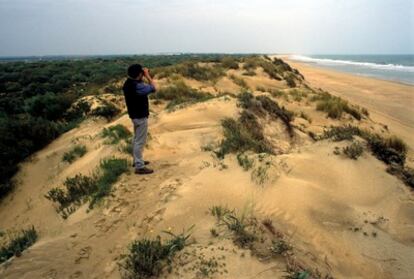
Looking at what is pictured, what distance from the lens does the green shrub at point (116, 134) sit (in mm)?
8055

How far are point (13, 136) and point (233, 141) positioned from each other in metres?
6.05

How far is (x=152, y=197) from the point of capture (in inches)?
199

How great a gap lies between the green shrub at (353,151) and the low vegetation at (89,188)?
3570 millimetres

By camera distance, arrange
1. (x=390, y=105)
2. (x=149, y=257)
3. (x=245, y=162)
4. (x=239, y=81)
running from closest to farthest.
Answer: (x=149, y=257) → (x=245, y=162) → (x=239, y=81) → (x=390, y=105)

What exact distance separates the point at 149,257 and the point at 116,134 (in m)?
5.30

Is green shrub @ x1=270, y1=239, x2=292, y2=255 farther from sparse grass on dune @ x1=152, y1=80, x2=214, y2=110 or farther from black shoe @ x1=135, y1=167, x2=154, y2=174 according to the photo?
sparse grass on dune @ x1=152, y1=80, x2=214, y2=110

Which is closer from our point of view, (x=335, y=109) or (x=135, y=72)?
(x=135, y=72)

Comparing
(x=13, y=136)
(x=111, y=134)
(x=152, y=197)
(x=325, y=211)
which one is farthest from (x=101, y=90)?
(x=325, y=211)

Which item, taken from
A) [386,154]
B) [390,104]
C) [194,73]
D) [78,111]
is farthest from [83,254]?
[390,104]

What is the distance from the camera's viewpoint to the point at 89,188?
19.4ft

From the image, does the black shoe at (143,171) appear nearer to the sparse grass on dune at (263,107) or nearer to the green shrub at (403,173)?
the green shrub at (403,173)

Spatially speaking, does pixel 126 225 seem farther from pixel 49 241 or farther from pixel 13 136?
pixel 13 136

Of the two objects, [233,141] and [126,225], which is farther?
[233,141]

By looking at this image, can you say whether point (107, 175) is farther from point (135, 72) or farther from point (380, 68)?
point (380, 68)
